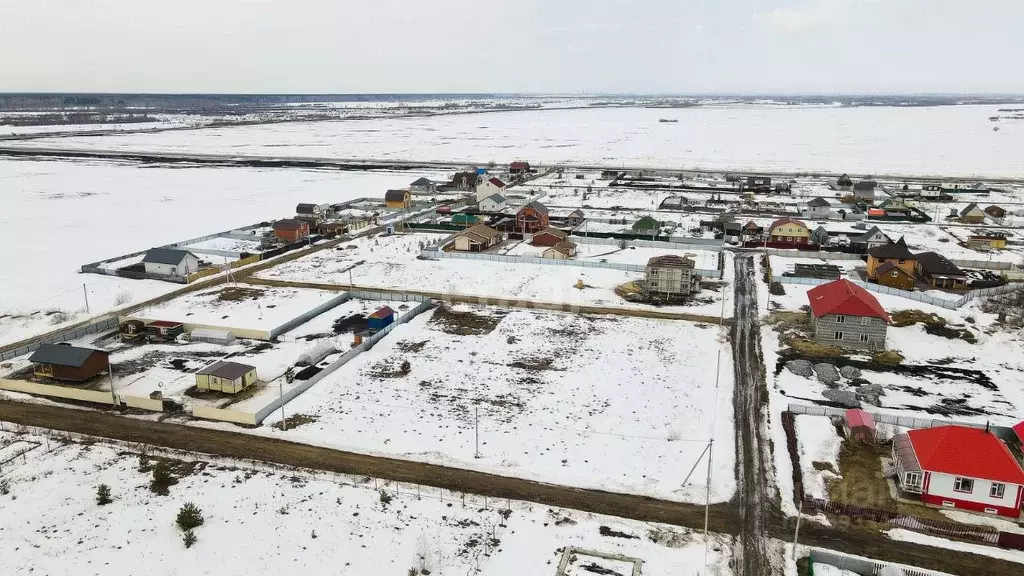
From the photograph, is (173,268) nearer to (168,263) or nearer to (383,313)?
(168,263)

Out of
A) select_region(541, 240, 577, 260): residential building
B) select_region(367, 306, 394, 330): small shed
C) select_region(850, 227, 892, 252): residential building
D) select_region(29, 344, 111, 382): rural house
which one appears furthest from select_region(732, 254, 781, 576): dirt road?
select_region(29, 344, 111, 382): rural house

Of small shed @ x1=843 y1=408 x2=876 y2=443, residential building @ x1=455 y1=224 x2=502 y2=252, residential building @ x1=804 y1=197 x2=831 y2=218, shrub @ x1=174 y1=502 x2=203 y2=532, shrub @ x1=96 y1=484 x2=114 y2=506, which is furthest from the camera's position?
residential building @ x1=804 y1=197 x2=831 y2=218

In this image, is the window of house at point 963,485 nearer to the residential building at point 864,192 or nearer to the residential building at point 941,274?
the residential building at point 941,274

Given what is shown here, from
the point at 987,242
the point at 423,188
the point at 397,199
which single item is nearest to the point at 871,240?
the point at 987,242

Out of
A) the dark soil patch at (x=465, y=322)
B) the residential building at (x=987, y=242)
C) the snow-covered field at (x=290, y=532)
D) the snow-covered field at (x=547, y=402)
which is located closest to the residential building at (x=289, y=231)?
the dark soil patch at (x=465, y=322)

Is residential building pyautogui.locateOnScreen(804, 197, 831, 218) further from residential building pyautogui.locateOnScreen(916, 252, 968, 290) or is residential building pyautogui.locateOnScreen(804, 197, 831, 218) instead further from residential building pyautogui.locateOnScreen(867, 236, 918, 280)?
residential building pyautogui.locateOnScreen(916, 252, 968, 290)
